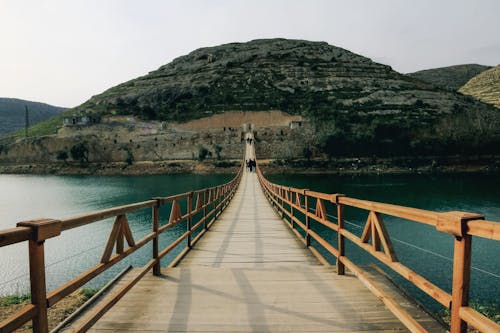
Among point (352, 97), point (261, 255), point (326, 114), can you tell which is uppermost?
point (352, 97)

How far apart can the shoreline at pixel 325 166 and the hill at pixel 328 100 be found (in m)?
6.47

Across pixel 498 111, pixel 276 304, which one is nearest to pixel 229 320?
pixel 276 304

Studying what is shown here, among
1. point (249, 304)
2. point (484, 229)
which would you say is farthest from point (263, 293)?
point (484, 229)

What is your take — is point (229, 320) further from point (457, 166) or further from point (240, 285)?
point (457, 166)

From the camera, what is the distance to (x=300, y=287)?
507 cm

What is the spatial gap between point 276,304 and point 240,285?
902 mm

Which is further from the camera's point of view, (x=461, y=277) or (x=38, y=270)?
(x=38, y=270)

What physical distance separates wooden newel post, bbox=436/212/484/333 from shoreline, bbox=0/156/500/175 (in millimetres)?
62902

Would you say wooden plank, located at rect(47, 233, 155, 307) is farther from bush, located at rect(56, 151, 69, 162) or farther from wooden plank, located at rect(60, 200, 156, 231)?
bush, located at rect(56, 151, 69, 162)

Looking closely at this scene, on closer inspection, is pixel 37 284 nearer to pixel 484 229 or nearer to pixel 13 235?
pixel 13 235

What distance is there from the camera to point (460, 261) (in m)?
2.40

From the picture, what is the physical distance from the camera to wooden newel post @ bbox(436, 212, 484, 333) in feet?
7.70

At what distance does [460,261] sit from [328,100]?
359ft

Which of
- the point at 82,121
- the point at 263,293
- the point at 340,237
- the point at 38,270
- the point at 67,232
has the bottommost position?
the point at 67,232
